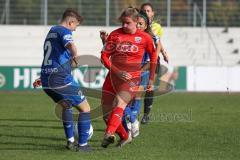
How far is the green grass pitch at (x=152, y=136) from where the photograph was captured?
944cm

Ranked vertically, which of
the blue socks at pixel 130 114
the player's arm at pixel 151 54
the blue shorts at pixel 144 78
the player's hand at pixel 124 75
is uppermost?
the player's arm at pixel 151 54

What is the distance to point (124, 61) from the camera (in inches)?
404

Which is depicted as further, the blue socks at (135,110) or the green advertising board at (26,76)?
the green advertising board at (26,76)

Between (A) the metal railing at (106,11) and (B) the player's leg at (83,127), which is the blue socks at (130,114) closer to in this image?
(B) the player's leg at (83,127)

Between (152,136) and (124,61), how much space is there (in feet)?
6.51

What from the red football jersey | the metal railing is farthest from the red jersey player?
the metal railing

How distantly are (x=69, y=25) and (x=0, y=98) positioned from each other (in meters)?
12.8

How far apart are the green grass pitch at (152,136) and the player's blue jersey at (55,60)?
3.42ft

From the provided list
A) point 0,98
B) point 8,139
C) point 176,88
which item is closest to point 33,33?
point 176,88

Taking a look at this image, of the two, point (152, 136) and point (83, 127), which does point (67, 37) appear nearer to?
point (83, 127)

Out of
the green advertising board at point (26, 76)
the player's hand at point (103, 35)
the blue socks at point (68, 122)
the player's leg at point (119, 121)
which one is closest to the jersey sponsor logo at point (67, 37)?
the player's leg at point (119, 121)

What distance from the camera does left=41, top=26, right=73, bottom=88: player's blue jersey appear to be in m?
9.80

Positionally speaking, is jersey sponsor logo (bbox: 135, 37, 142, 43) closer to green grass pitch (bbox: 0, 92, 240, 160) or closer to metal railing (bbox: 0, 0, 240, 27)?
green grass pitch (bbox: 0, 92, 240, 160)

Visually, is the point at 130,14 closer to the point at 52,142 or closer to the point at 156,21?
the point at 52,142
